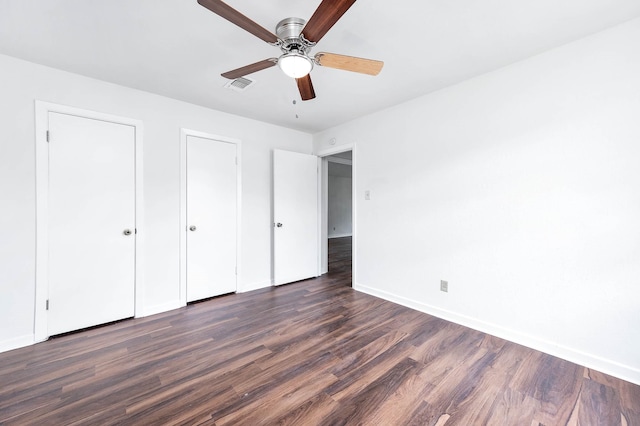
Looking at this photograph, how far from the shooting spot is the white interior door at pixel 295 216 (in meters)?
3.79

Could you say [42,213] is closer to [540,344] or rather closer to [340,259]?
[540,344]

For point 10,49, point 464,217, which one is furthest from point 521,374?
Answer: point 10,49

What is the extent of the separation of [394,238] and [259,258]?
1.95m

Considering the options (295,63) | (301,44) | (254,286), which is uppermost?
(301,44)

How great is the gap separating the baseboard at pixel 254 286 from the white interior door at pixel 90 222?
4.06 feet

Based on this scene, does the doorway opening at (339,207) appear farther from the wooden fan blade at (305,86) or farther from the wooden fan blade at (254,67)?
the wooden fan blade at (254,67)

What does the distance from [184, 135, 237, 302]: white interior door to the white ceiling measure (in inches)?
31.9

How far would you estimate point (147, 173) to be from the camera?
2.79m

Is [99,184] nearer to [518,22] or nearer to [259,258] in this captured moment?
[259,258]

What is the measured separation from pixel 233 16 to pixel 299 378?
2.24 m

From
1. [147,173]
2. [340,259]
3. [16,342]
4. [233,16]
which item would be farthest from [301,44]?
[340,259]

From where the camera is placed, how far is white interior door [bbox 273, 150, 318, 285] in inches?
149

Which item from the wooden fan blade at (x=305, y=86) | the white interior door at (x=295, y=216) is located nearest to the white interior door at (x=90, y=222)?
the white interior door at (x=295, y=216)

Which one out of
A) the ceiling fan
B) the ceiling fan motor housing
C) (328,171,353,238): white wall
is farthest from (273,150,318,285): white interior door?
(328,171,353,238): white wall
